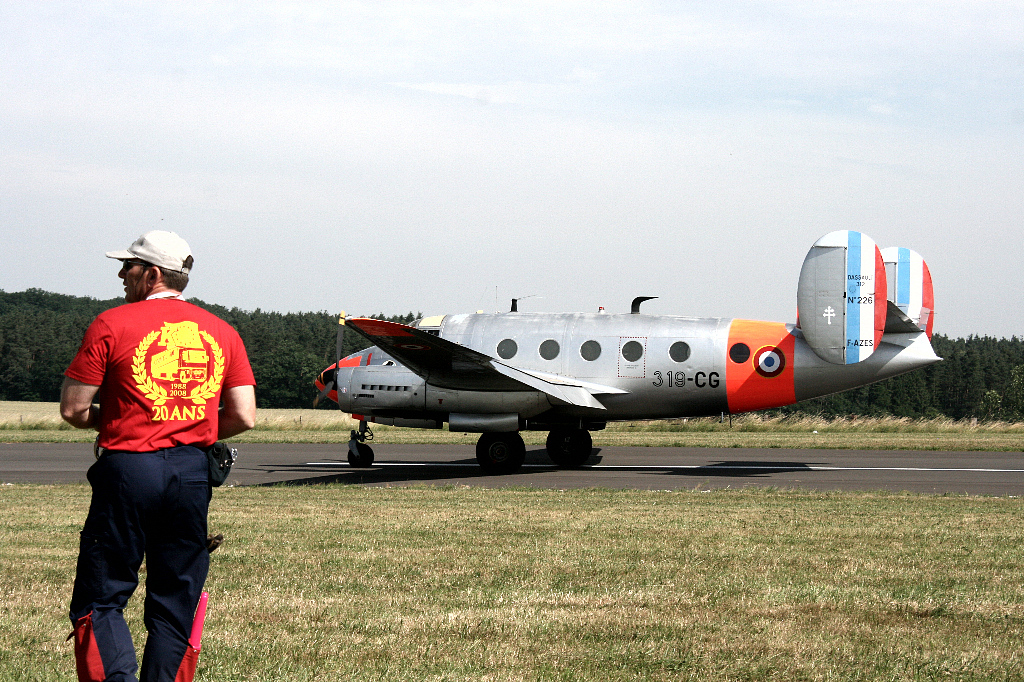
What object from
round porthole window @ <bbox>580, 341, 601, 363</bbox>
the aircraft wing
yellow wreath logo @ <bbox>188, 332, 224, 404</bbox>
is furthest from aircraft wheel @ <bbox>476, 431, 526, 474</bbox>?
yellow wreath logo @ <bbox>188, 332, 224, 404</bbox>

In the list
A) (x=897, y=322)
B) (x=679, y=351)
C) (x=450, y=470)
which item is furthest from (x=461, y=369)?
(x=897, y=322)

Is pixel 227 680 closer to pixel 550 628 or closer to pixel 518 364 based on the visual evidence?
pixel 550 628

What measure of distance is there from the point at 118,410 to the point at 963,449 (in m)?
28.8

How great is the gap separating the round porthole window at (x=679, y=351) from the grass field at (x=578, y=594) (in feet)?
29.4

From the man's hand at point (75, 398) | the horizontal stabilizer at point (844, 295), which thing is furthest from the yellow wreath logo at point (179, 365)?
the horizontal stabilizer at point (844, 295)

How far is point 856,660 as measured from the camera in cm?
596

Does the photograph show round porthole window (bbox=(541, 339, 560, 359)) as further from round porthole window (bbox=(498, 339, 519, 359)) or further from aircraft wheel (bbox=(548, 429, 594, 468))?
aircraft wheel (bbox=(548, 429, 594, 468))

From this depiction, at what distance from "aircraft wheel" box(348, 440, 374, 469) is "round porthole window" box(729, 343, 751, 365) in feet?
29.0

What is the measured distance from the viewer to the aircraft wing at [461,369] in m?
19.6

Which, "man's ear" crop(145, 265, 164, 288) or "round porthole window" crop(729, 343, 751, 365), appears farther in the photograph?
"round porthole window" crop(729, 343, 751, 365)

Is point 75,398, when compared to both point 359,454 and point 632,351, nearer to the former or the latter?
point 632,351

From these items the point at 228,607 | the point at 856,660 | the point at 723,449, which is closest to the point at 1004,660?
the point at 856,660

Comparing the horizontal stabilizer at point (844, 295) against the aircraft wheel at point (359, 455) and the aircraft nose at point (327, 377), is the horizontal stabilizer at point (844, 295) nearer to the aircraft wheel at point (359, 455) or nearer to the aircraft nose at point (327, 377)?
the aircraft wheel at point (359, 455)

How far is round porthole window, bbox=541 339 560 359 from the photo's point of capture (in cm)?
2303
